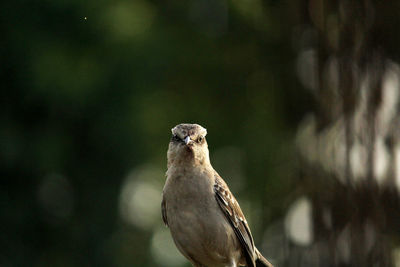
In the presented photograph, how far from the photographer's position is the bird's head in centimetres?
534

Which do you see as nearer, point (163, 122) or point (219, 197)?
point (219, 197)

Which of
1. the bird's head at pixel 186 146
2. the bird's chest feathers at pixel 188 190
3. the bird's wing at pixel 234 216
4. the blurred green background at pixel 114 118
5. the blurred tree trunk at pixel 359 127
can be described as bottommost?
the blurred green background at pixel 114 118

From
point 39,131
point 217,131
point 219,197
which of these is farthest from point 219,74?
point 219,197

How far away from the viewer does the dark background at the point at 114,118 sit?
11.3m

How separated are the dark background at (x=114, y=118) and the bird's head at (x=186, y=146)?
205 inches

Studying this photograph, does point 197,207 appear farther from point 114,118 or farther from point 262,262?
point 114,118

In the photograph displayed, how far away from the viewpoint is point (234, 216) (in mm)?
5535

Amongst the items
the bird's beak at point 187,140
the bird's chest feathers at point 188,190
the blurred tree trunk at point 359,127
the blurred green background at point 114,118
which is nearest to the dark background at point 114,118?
the blurred green background at point 114,118

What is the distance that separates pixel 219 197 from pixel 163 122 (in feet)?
20.2

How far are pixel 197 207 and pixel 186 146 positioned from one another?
42cm

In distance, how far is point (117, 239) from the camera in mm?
11367

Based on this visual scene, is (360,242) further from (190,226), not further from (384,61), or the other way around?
(190,226)

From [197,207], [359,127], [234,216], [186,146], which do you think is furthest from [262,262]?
[359,127]

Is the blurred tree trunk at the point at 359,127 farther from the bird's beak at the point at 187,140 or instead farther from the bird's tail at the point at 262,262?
the bird's tail at the point at 262,262
